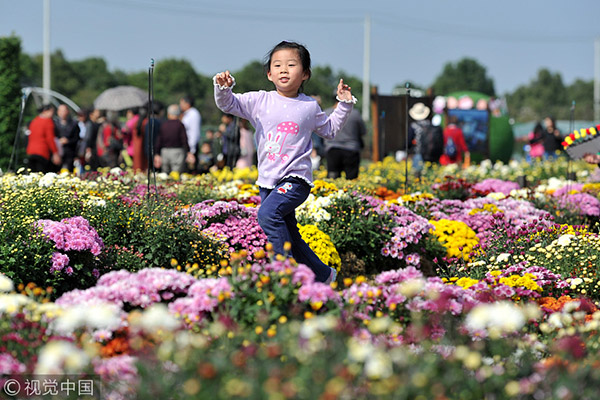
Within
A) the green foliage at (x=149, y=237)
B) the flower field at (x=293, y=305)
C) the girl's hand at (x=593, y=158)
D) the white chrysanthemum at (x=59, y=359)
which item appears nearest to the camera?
the white chrysanthemum at (x=59, y=359)

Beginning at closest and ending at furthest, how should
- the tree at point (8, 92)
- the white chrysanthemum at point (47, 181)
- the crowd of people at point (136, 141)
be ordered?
the white chrysanthemum at point (47, 181) → the crowd of people at point (136, 141) → the tree at point (8, 92)

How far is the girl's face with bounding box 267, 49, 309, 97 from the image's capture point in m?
4.94

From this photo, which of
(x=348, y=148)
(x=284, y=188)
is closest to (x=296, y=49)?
(x=284, y=188)

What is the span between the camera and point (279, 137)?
4.89m

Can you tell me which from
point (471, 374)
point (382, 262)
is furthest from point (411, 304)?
point (382, 262)

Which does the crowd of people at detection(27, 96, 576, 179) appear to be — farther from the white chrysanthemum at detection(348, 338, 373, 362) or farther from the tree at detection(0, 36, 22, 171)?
the white chrysanthemum at detection(348, 338, 373, 362)

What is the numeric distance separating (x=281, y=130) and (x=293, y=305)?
5.91 ft

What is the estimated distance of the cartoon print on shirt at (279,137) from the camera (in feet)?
16.0

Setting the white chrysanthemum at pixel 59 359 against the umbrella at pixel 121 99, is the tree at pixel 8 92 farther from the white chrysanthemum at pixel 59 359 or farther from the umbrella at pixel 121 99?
the white chrysanthemum at pixel 59 359

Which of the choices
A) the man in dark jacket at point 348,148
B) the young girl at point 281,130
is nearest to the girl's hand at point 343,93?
the young girl at point 281,130

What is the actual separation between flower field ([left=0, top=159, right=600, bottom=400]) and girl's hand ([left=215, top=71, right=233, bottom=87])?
3.91 ft

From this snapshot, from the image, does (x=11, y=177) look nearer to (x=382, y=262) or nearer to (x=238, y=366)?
(x=382, y=262)

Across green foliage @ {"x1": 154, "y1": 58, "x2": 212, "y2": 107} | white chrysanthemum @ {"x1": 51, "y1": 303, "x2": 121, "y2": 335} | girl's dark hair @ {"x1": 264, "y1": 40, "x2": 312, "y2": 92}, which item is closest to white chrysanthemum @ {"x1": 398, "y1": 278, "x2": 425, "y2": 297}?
white chrysanthemum @ {"x1": 51, "y1": 303, "x2": 121, "y2": 335}

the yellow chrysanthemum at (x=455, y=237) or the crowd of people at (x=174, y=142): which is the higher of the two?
the crowd of people at (x=174, y=142)
